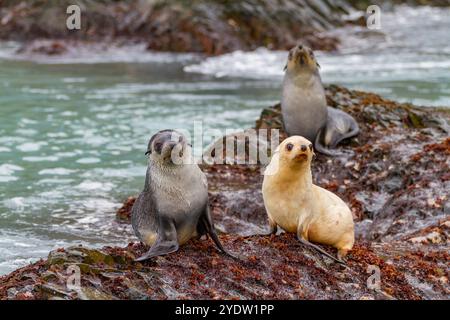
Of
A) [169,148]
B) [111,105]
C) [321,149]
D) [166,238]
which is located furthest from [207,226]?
[111,105]

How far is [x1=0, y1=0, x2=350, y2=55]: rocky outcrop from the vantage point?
22.7 m

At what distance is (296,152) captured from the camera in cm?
592

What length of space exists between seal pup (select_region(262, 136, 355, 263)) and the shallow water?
2.66 meters

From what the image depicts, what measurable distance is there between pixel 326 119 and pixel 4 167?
513 centimetres

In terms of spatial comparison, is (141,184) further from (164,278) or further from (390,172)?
(164,278)

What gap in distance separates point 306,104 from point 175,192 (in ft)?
15.6

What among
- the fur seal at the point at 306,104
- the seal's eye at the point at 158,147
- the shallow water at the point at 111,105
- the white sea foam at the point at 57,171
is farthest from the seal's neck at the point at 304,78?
the seal's eye at the point at 158,147

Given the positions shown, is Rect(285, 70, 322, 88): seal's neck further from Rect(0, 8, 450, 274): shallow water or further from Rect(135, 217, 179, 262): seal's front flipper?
Rect(135, 217, 179, 262): seal's front flipper

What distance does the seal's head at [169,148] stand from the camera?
5777 mm

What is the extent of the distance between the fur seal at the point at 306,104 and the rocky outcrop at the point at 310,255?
51 cm

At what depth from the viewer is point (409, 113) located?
37.1 ft

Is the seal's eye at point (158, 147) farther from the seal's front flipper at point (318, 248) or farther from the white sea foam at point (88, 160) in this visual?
the white sea foam at point (88, 160)
